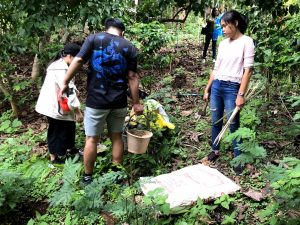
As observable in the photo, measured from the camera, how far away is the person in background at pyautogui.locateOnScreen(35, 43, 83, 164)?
413cm

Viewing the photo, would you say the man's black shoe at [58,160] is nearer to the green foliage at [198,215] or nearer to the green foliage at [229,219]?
the green foliage at [198,215]

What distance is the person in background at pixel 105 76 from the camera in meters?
3.49

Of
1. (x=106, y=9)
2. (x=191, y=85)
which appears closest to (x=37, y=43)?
(x=106, y=9)

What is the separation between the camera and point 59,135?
446 centimetres

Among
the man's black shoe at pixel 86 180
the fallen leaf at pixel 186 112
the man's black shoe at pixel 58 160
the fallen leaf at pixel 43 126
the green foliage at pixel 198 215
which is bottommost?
the fallen leaf at pixel 43 126

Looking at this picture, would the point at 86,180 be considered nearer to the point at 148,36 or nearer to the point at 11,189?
the point at 11,189

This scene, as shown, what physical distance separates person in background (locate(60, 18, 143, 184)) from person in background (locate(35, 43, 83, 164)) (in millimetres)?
488

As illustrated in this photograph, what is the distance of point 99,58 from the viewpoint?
11.5ft

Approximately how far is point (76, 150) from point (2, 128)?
166 cm

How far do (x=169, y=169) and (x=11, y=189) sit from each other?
187cm

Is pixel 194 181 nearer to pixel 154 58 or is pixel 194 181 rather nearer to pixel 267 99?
pixel 267 99

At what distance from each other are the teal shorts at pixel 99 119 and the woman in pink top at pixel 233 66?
1154mm

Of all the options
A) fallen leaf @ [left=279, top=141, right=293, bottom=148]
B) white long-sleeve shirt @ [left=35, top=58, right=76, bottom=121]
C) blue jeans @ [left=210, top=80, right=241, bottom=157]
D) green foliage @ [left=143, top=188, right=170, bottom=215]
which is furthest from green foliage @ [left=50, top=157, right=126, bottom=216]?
fallen leaf @ [left=279, top=141, right=293, bottom=148]

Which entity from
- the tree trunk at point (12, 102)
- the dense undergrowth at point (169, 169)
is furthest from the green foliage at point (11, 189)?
the tree trunk at point (12, 102)
